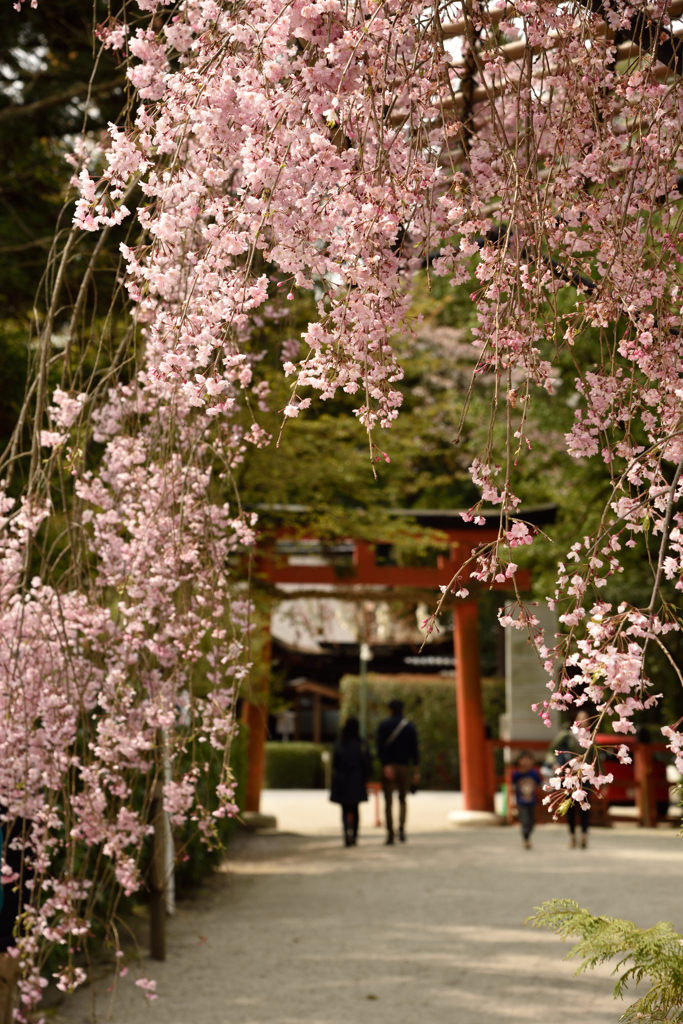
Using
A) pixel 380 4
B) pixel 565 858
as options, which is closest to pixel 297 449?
pixel 565 858

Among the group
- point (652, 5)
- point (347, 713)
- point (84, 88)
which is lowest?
point (347, 713)

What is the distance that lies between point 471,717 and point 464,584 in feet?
7.71

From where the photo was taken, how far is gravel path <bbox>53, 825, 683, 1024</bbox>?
501 cm

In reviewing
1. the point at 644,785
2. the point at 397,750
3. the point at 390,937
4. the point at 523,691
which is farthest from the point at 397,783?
the point at 390,937

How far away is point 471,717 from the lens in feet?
44.7

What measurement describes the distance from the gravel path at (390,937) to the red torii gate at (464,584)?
2426 mm

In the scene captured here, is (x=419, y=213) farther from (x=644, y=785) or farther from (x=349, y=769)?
(x=644, y=785)

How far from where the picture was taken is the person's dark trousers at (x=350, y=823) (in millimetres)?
10953

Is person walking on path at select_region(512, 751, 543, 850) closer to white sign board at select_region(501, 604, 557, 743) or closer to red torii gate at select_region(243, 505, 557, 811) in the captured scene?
red torii gate at select_region(243, 505, 557, 811)

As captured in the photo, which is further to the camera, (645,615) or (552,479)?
(552,479)

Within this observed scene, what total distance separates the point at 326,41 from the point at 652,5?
0.89m

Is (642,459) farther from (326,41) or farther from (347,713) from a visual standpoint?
(347,713)

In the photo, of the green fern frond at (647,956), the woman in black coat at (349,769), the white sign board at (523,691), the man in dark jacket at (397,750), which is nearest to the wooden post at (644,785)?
the white sign board at (523,691)

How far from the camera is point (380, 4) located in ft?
5.56
